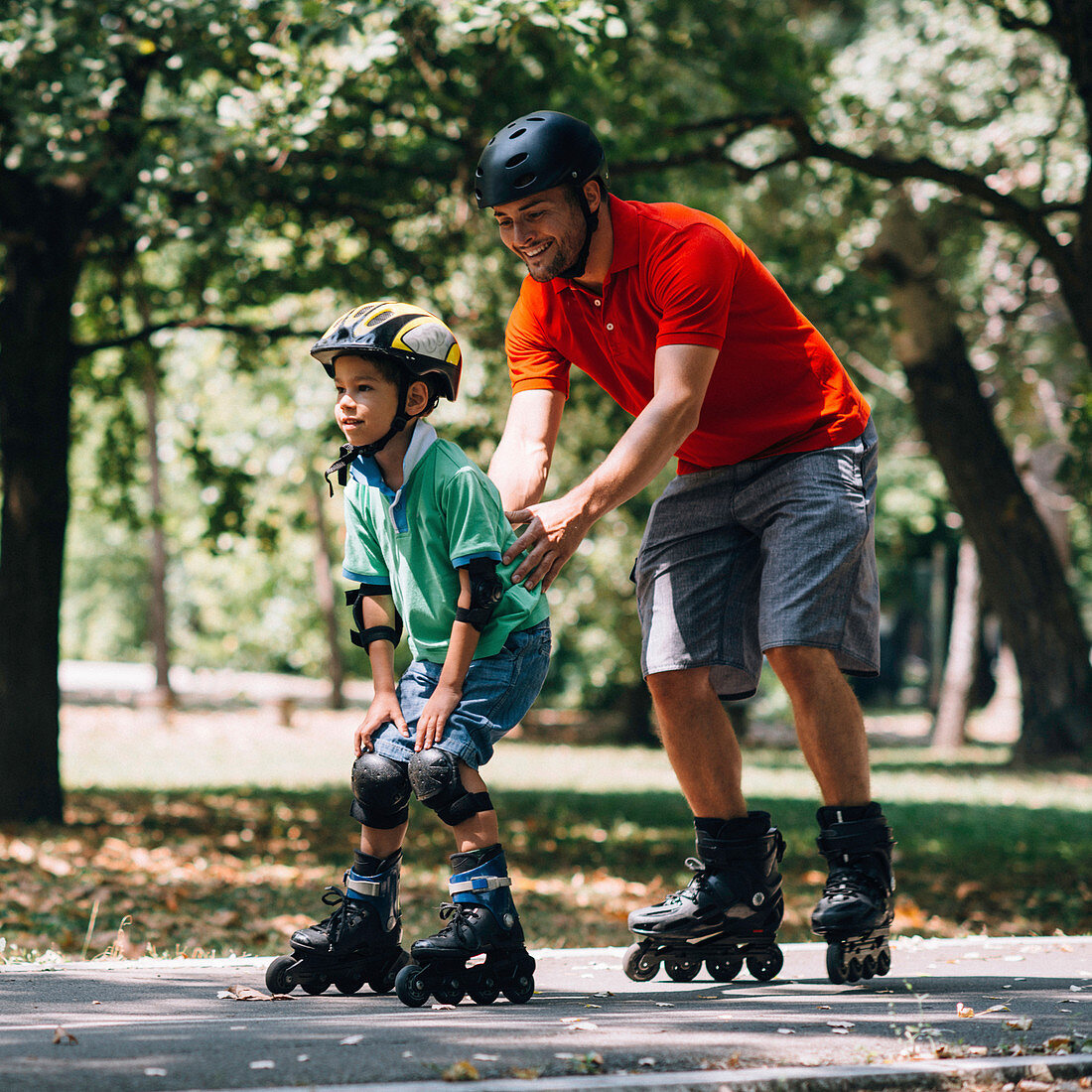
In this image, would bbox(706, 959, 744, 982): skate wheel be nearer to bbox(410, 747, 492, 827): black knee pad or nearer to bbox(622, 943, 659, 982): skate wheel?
bbox(622, 943, 659, 982): skate wheel

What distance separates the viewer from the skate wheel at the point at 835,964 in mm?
3498

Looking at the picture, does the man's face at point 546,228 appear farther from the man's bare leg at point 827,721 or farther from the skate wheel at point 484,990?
the skate wheel at point 484,990

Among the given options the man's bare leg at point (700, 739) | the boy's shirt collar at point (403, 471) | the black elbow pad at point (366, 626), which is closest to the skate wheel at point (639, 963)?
the man's bare leg at point (700, 739)

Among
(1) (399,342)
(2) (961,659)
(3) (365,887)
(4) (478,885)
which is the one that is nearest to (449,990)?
(4) (478,885)

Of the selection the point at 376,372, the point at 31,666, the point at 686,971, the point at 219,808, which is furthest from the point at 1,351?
the point at 686,971

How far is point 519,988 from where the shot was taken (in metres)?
3.32

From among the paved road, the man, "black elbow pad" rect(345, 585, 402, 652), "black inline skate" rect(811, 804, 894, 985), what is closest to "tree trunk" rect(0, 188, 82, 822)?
the paved road

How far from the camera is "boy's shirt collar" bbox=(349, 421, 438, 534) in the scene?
3367 millimetres

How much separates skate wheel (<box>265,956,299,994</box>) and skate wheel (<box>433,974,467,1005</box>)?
398mm

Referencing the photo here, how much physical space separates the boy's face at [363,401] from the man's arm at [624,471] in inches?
17.3

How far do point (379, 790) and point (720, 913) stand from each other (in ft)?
3.27

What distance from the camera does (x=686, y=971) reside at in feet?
12.2

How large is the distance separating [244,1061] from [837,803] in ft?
5.62

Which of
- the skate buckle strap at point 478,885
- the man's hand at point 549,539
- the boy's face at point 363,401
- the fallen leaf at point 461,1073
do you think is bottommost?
the fallen leaf at point 461,1073
